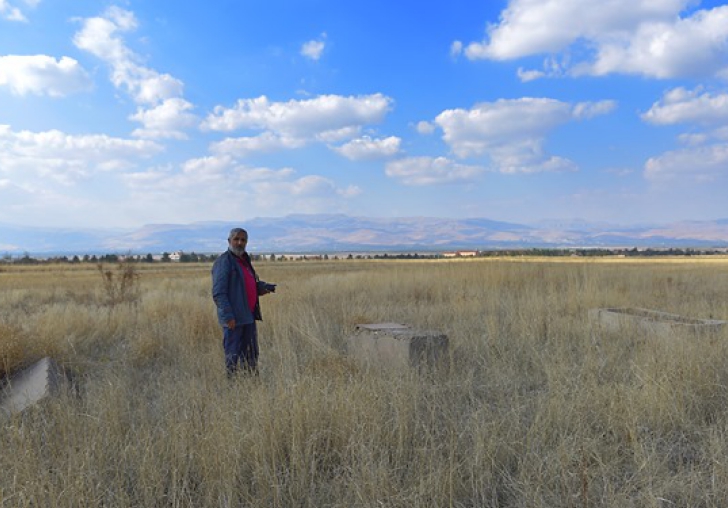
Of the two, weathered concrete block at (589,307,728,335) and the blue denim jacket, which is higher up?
the blue denim jacket

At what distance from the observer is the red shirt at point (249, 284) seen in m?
5.46

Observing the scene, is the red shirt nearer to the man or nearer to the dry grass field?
the man

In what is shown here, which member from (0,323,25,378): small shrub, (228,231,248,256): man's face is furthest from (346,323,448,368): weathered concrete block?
(0,323,25,378): small shrub

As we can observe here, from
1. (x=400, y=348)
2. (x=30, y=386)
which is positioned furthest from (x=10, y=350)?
(x=400, y=348)

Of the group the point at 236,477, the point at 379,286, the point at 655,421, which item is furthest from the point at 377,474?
the point at 379,286

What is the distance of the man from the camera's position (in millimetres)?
5246

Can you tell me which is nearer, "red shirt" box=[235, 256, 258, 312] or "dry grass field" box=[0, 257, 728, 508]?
"dry grass field" box=[0, 257, 728, 508]

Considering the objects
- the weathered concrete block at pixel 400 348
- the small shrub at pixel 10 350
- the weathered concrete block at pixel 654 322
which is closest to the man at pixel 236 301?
the weathered concrete block at pixel 400 348

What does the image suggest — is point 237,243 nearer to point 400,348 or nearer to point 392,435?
point 400,348

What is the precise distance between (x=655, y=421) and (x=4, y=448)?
469cm

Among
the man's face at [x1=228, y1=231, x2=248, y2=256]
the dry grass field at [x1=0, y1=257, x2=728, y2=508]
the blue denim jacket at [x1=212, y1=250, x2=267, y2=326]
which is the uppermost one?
the man's face at [x1=228, y1=231, x2=248, y2=256]

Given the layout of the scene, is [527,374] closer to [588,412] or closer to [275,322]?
[588,412]

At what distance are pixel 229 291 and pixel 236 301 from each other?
0.43 ft

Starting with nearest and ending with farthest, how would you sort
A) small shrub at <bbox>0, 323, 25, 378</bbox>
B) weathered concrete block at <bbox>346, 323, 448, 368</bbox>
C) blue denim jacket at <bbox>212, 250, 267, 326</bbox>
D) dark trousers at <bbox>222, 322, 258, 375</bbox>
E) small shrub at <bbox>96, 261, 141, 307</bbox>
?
blue denim jacket at <bbox>212, 250, 267, 326</bbox> < dark trousers at <bbox>222, 322, 258, 375</bbox> < weathered concrete block at <bbox>346, 323, 448, 368</bbox> < small shrub at <bbox>0, 323, 25, 378</bbox> < small shrub at <bbox>96, 261, 141, 307</bbox>
